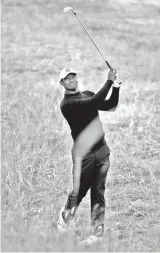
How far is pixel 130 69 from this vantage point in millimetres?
12031

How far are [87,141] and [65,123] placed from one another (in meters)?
4.17

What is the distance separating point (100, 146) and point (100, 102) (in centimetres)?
57

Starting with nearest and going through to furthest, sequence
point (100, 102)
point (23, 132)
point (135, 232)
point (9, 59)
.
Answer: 1. point (100, 102)
2. point (135, 232)
3. point (23, 132)
4. point (9, 59)

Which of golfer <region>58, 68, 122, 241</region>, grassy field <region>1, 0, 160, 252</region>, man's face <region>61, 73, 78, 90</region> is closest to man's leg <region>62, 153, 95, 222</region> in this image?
golfer <region>58, 68, 122, 241</region>

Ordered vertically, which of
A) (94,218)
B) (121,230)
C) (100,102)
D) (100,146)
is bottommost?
(121,230)

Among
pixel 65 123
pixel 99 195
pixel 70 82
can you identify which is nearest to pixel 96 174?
pixel 99 195

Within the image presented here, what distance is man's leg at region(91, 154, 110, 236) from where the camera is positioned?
628cm

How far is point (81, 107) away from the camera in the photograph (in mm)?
6004

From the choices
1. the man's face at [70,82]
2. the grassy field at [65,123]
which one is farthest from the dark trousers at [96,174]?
the man's face at [70,82]

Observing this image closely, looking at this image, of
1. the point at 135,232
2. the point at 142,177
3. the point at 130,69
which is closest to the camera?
the point at 135,232

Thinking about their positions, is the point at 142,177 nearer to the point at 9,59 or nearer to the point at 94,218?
the point at 94,218

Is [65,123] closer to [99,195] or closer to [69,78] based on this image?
[99,195]

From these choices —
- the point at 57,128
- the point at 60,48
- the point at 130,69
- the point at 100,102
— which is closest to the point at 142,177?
the point at 57,128

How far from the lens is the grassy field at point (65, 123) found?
7180 mm
